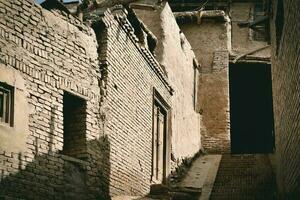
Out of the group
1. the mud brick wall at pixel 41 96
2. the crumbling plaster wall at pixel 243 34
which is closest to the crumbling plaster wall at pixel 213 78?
the crumbling plaster wall at pixel 243 34

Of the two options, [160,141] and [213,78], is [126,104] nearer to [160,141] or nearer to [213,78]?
[160,141]

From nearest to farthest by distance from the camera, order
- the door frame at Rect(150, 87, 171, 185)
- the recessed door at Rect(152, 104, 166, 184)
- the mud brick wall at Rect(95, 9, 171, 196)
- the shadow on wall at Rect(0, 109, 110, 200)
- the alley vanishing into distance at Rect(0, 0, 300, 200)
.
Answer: the shadow on wall at Rect(0, 109, 110, 200)
the alley vanishing into distance at Rect(0, 0, 300, 200)
the mud brick wall at Rect(95, 9, 171, 196)
the recessed door at Rect(152, 104, 166, 184)
the door frame at Rect(150, 87, 171, 185)

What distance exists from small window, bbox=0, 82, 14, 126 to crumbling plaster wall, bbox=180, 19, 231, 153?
42.0 feet

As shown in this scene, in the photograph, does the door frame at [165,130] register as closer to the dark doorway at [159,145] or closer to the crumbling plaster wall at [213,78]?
the dark doorway at [159,145]

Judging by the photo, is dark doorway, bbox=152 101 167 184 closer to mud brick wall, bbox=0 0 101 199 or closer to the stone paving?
the stone paving

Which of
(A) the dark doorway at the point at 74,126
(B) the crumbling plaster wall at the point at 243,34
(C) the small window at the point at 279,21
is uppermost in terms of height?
(B) the crumbling plaster wall at the point at 243,34

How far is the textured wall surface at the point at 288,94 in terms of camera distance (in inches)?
325

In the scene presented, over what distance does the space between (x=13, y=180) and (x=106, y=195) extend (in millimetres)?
2654

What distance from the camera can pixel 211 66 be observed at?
69.1 ft

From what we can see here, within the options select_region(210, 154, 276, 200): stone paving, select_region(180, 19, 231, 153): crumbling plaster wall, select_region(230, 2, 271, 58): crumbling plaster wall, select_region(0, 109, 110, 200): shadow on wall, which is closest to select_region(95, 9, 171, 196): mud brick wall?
select_region(0, 109, 110, 200): shadow on wall

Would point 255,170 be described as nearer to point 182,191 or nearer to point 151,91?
point 182,191

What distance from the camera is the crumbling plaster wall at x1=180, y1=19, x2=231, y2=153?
20078 mm

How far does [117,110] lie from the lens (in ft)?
35.4

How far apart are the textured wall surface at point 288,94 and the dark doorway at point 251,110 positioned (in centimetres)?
1127
